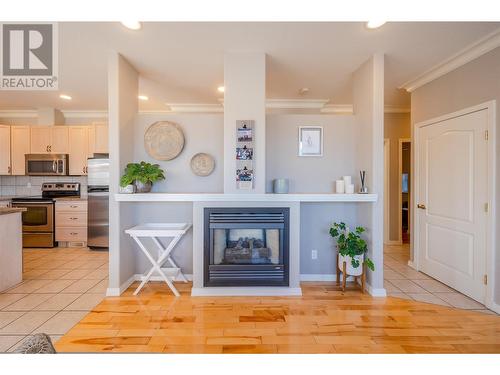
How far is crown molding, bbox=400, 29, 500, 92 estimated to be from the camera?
2650mm

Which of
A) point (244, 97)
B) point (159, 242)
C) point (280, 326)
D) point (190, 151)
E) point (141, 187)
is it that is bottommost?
point (280, 326)

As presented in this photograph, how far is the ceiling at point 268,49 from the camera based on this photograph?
2.55 meters

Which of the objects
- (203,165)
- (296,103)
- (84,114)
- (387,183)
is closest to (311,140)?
(203,165)

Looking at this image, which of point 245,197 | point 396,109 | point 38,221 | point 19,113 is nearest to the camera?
point 245,197

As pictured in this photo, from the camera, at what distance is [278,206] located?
A: 3.05 meters

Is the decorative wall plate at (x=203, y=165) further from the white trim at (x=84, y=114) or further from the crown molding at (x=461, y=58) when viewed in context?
the white trim at (x=84, y=114)

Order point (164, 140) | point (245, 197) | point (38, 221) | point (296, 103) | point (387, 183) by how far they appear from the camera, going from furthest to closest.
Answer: point (387, 183) → point (38, 221) → point (296, 103) → point (164, 140) → point (245, 197)

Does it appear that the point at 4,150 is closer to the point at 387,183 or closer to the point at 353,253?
the point at 353,253

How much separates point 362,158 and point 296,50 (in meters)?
1.40

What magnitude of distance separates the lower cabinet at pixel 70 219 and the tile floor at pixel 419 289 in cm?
512

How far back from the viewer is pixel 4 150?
5.31 meters

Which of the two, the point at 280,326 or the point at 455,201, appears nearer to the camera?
the point at 280,326

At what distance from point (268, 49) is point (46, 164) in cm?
478

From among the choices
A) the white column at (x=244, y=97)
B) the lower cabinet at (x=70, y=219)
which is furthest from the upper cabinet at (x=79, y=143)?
the white column at (x=244, y=97)
